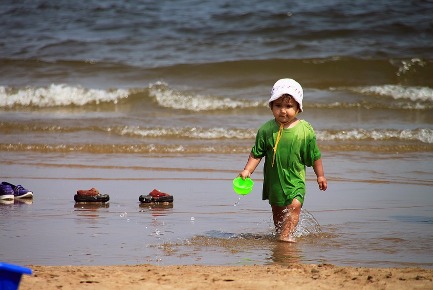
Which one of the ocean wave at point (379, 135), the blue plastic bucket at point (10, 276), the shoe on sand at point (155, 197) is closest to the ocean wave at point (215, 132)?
the ocean wave at point (379, 135)

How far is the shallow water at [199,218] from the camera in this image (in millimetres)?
5484

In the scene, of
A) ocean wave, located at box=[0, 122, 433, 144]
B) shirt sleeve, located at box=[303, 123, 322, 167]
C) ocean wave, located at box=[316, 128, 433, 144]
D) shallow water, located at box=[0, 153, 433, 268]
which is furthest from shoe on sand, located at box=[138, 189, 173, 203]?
ocean wave, located at box=[316, 128, 433, 144]

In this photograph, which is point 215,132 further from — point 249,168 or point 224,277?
point 224,277

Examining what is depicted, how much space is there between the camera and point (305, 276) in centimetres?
466

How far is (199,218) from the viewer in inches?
270

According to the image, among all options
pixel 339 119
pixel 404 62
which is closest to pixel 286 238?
pixel 339 119

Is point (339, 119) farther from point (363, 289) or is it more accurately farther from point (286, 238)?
point (363, 289)

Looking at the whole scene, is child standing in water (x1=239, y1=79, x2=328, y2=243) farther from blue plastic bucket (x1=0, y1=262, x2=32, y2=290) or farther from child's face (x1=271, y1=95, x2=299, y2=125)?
blue plastic bucket (x1=0, y1=262, x2=32, y2=290)

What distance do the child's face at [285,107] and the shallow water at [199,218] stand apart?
2.71ft

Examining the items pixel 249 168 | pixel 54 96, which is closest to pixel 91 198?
pixel 249 168

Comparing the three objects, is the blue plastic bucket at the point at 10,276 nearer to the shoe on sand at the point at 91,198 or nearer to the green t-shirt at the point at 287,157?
the green t-shirt at the point at 287,157

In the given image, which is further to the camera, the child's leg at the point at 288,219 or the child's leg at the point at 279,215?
the child's leg at the point at 279,215

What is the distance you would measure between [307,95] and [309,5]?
240 inches

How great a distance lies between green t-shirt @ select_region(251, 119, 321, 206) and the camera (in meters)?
6.13
